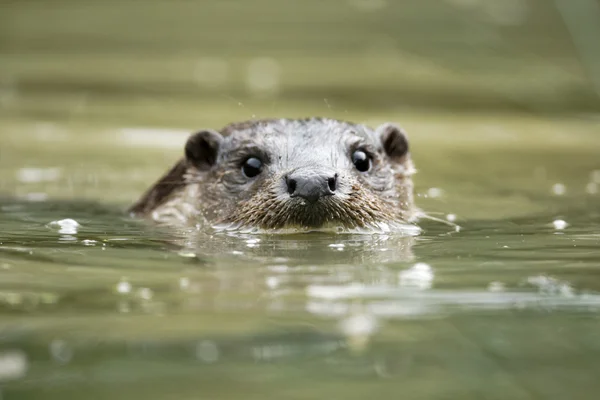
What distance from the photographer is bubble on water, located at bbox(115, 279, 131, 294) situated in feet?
15.2

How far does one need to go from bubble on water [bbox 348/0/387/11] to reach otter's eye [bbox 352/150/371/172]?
8944mm

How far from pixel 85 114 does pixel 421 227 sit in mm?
8106

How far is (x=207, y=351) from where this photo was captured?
366 cm

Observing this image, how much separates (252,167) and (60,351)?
11.5ft

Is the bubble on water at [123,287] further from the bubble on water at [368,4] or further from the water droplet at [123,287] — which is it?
the bubble on water at [368,4]

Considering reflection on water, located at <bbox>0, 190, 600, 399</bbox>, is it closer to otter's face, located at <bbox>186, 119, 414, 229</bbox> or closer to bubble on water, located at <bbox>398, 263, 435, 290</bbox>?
bubble on water, located at <bbox>398, 263, 435, 290</bbox>

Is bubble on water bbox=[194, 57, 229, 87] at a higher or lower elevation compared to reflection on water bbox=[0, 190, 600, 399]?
higher

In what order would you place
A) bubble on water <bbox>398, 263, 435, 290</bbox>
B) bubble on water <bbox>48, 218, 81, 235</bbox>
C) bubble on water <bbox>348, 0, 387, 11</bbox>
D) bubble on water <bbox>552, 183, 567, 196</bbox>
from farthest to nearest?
bubble on water <bbox>348, 0, 387, 11</bbox> < bubble on water <bbox>552, 183, 567, 196</bbox> < bubble on water <bbox>48, 218, 81, 235</bbox> < bubble on water <bbox>398, 263, 435, 290</bbox>

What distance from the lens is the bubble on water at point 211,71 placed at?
16.8 meters

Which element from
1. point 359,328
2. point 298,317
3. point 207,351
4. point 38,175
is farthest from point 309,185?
point 38,175

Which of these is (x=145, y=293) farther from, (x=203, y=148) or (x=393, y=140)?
(x=393, y=140)

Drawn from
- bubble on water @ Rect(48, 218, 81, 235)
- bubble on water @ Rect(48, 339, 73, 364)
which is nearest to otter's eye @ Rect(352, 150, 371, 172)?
bubble on water @ Rect(48, 218, 81, 235)

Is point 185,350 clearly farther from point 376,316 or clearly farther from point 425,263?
point 425,263

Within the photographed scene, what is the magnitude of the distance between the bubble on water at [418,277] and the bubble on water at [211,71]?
11347mm
